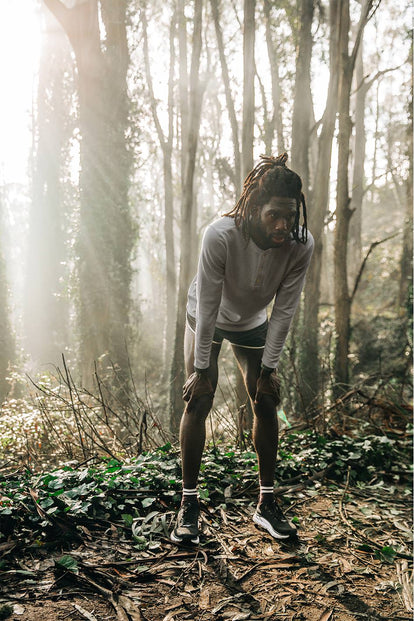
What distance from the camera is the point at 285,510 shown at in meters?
3.17

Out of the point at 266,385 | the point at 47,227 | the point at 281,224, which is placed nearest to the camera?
the point at 281,224

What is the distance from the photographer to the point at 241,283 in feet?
8.85

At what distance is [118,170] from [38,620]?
9.71m

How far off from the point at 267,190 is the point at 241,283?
54 centimetres

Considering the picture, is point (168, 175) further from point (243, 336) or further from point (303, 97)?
point (243, 336)

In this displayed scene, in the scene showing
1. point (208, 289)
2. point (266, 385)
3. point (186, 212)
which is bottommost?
point (266, 385)

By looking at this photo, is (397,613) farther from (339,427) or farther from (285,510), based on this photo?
(339,427)

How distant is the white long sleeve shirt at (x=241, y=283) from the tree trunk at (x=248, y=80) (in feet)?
12.7

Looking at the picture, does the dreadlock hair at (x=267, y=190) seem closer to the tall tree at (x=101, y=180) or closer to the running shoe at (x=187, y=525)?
the running shoe at (x=187, y=525)

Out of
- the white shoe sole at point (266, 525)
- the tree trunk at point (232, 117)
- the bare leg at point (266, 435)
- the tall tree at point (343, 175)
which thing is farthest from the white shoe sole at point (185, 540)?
the tree trunk at point (232, 117)

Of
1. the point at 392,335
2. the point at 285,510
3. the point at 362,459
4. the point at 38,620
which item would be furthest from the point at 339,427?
the point at 392,335

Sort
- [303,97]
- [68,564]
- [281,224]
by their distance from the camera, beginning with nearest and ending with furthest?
1. [68,564]
2. [281,224]
3. [303,97]

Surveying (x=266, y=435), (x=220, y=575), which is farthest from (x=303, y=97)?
(x=220, y=575)

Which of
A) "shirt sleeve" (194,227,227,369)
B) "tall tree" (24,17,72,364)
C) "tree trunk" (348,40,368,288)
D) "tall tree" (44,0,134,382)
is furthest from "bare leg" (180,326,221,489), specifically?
"tall tree" (24,17,72,364)
